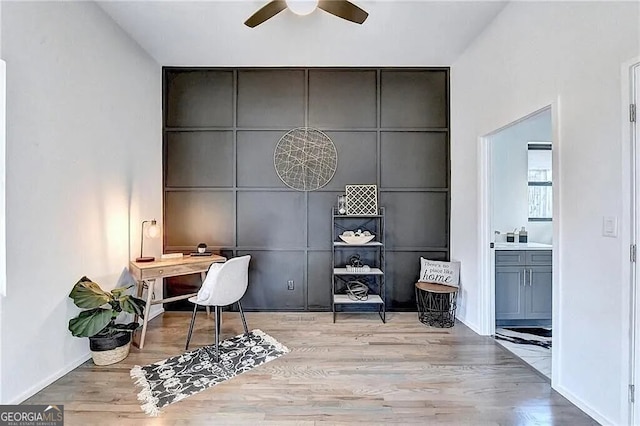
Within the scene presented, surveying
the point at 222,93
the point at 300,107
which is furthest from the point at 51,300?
the point at 300,107

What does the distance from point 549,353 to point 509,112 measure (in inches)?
85.0

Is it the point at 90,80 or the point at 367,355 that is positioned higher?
the point at 90,80

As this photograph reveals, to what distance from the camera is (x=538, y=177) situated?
4.26 m

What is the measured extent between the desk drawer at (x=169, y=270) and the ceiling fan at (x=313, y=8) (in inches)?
93.4

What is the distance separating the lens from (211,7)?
284 centimetres

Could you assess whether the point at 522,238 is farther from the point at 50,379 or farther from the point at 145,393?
the point at 50,379

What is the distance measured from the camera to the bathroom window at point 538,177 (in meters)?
4.24

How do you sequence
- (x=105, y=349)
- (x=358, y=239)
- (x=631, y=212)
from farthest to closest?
1. (x=358, y=239)
2. (x=105, y=349)
3. (x=631, y=212)

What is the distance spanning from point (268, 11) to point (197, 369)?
2828mm

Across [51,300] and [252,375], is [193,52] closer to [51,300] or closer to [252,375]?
[51,300]

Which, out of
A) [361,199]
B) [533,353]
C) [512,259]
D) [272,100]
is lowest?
[533,353]

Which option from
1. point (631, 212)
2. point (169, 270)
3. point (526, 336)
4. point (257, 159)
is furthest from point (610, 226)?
point (169, 270)

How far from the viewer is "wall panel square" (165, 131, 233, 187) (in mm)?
4082

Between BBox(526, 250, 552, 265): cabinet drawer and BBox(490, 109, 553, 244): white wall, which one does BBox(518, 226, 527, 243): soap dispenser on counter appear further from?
BBox(526, 250, 552, 265): cabinet drawer
